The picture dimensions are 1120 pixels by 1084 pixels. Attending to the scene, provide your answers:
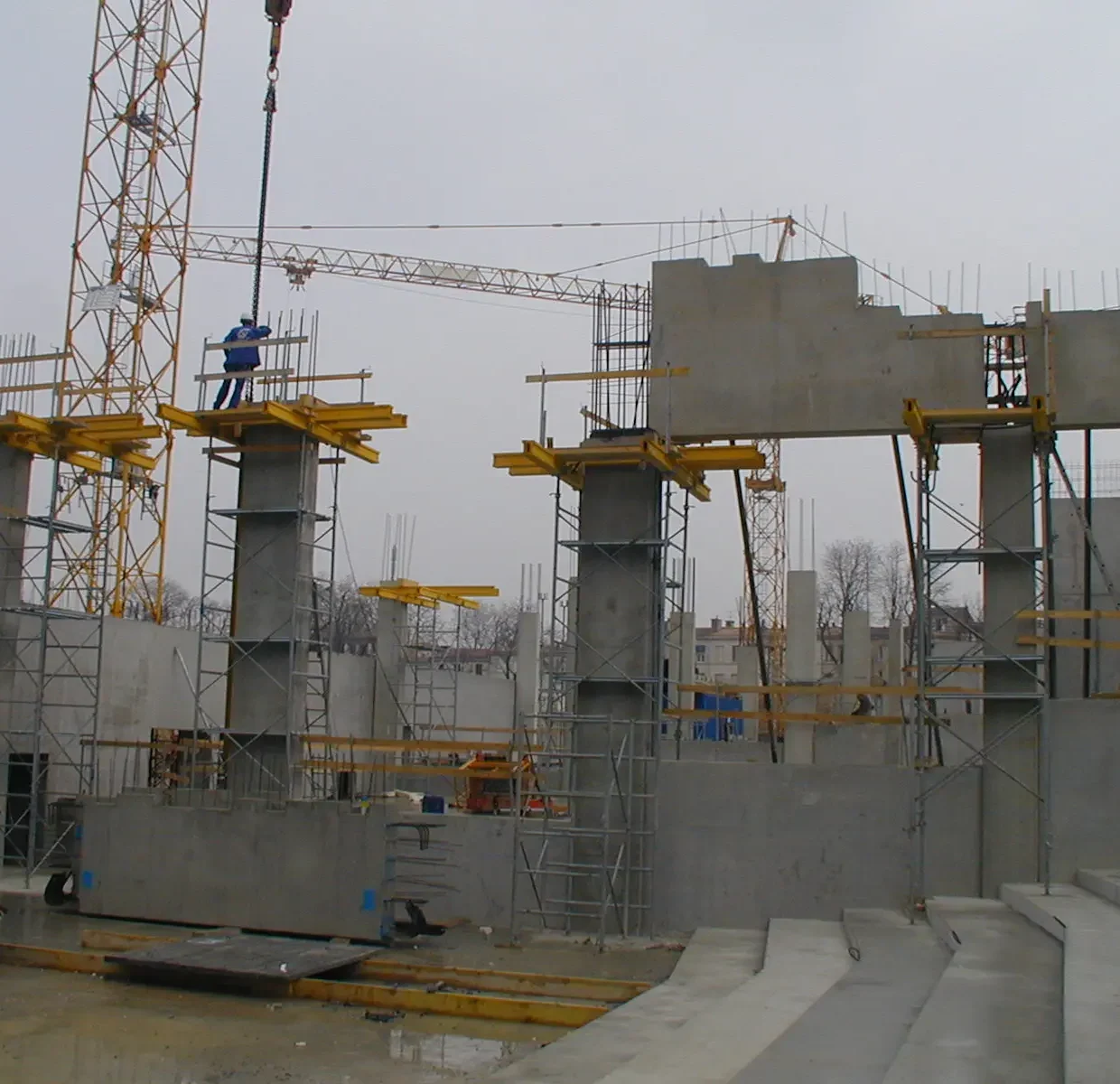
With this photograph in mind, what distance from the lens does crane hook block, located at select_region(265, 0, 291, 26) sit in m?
22.8

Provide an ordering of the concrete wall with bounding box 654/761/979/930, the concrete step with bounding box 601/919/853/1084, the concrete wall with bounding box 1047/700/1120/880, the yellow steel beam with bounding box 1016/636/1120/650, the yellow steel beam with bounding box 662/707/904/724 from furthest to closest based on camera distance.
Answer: the yellow steel beam with bounding box 662/707/904/724 < the concrete wall with bounding box 654/761/979/930 < the concrete wall with bounding box 1047/700/1120/880 < the yellow steel beam with bounding box 1016/636/1120/650 < the concrete step with bounding box 601/919/853/1084

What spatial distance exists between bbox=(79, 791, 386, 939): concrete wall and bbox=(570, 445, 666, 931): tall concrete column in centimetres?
303

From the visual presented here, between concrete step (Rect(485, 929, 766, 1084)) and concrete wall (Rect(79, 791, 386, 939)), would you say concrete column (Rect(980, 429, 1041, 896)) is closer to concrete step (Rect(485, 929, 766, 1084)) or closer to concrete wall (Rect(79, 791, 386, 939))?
concrete step (Rect(485, 929, 766, 1084))

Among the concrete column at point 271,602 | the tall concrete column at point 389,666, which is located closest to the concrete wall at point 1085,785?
the concrete column at point 271,602

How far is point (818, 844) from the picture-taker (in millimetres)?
17781

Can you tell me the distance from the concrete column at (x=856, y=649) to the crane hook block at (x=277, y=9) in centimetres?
1643

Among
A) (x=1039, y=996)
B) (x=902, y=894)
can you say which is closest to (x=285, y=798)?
(x=902, y=894)

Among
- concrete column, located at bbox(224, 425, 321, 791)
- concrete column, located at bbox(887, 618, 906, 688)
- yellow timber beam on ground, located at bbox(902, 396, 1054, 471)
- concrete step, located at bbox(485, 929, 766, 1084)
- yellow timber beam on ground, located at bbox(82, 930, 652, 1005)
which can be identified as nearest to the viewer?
concrete step, located at bbox(485, 929, 766, 1084)

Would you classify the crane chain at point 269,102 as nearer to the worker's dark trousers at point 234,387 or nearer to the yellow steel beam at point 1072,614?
the worker's dark trousers at point 234,387

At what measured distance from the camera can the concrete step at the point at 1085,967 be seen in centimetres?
753

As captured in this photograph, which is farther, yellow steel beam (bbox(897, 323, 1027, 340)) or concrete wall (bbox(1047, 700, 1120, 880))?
yellow steel beam (bbox(897, 323, 1027, 340))

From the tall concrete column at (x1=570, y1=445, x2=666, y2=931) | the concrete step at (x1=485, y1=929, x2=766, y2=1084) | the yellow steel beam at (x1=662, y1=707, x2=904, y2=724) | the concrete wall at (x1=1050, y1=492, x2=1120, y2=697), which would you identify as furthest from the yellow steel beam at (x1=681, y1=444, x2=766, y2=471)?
the concrete step at (x1=485, y1=929, x2=766, y2=1084)

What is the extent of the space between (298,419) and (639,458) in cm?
526

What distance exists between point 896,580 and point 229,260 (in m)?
38.4
